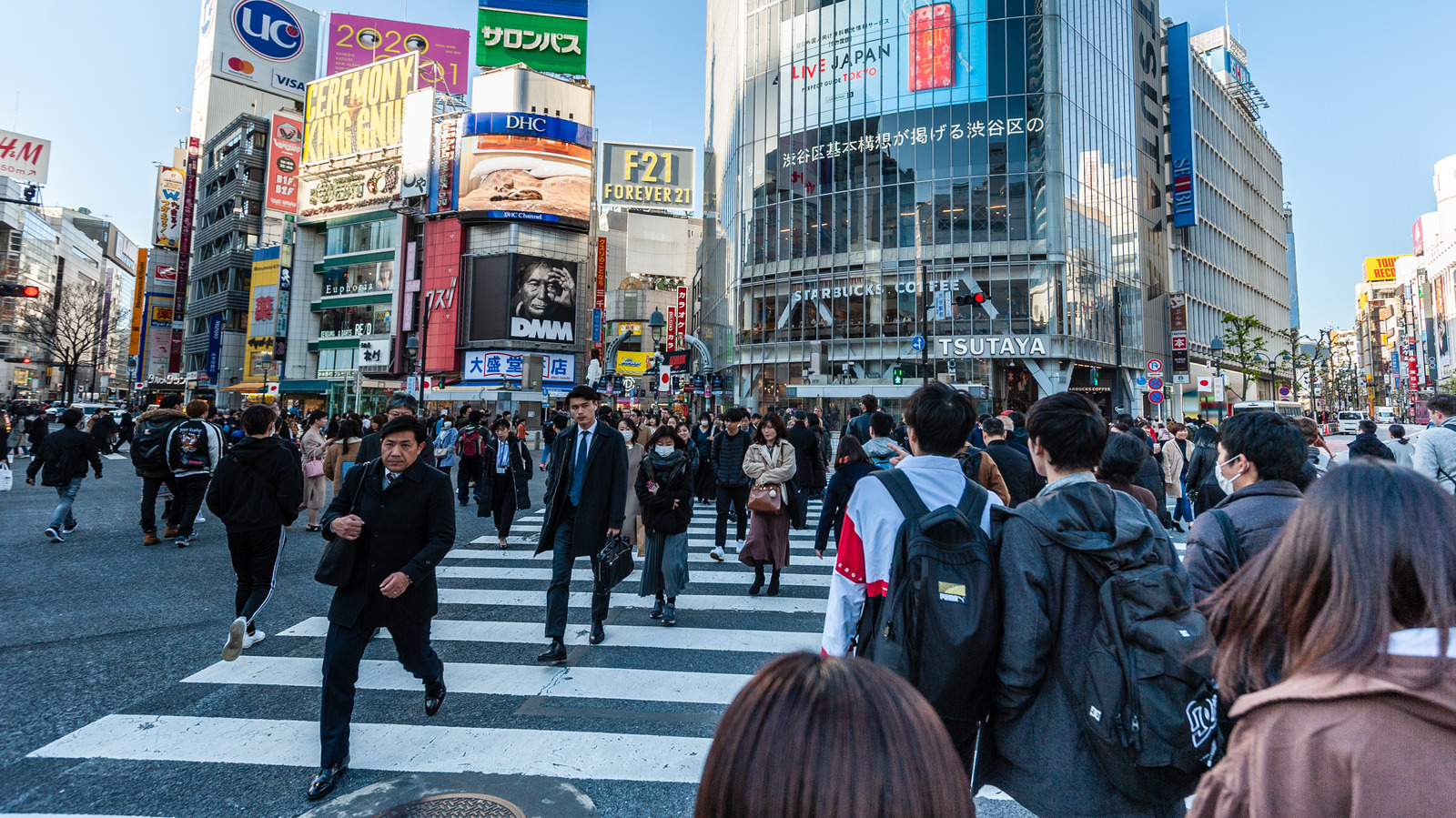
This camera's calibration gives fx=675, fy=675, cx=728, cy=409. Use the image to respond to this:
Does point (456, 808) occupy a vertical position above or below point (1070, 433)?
below

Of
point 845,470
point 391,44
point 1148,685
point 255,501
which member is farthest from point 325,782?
point 391,44

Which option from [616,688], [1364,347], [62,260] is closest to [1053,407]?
[616,688]

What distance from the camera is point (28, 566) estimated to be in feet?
27.1

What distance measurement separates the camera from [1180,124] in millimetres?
47500

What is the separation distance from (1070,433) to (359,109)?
194 feet

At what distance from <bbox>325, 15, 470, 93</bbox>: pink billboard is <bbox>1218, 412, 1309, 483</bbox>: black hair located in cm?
7359

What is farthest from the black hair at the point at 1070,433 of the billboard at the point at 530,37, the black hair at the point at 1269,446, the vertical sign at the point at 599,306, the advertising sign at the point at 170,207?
the advertising sign at the point at 170,207

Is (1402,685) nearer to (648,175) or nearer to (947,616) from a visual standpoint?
(947,616)

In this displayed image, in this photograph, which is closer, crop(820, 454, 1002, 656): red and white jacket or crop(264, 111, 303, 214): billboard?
crop(820, 454, 1002, 656): red and white jacket

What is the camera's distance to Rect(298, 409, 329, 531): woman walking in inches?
440

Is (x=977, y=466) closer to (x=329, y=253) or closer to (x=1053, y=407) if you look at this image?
(x=1053, y=407)

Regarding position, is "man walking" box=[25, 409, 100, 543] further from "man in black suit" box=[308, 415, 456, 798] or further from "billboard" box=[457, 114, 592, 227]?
"billboard" box=[457, 114, 592, 227]

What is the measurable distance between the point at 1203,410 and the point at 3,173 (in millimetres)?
89033

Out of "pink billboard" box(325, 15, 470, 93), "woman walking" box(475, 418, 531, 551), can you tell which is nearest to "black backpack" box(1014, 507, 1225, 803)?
"woman walking" box(475, 418, 531, 551)
